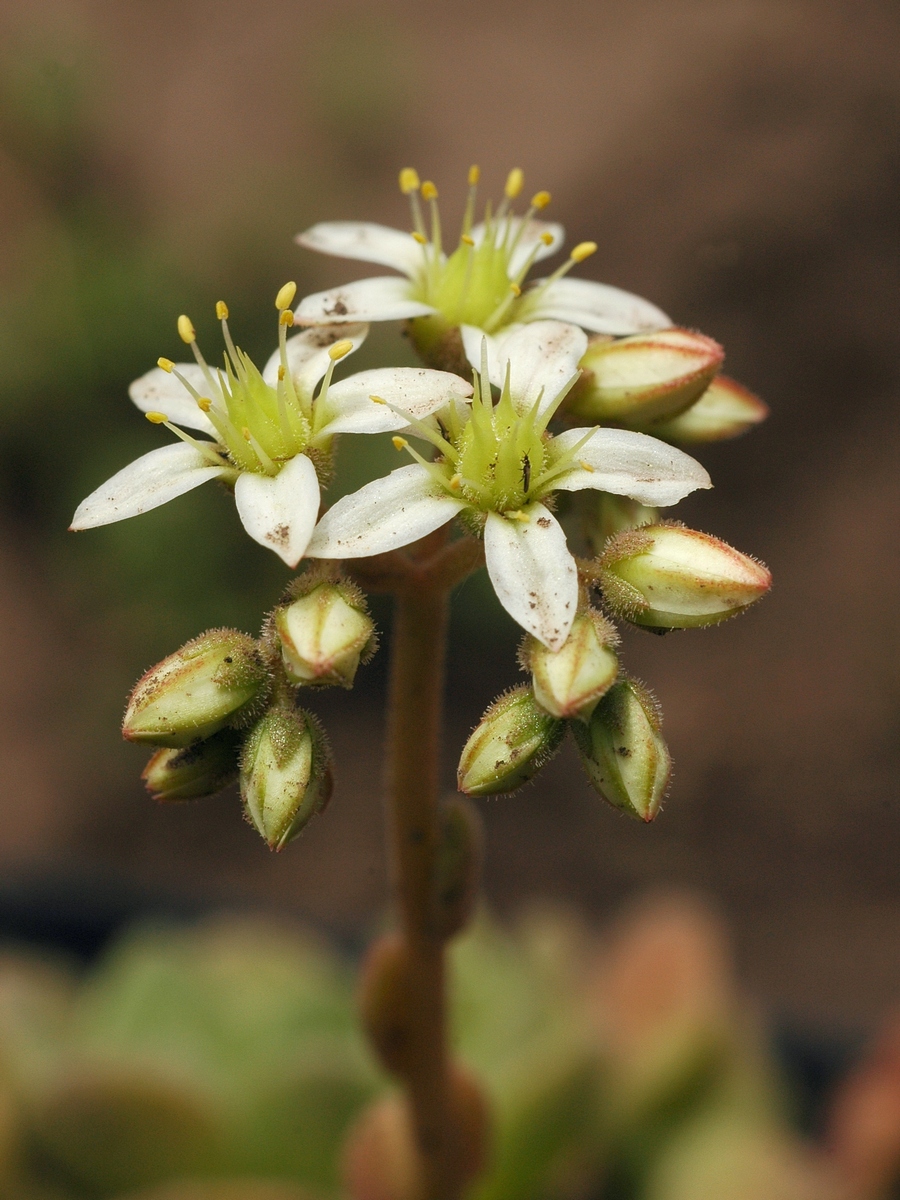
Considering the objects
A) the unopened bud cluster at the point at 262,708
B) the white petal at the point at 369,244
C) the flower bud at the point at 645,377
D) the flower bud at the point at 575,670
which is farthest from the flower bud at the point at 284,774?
the white petal at the point at 369,244

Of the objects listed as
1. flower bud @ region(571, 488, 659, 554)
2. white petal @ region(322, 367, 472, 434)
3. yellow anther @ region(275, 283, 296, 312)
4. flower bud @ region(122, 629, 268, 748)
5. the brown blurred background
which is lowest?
the brown blurred background

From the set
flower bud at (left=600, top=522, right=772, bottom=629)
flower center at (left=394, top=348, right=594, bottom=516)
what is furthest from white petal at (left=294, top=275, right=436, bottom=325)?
flower bud at (left=600, top=522, right=772, bottom=629)

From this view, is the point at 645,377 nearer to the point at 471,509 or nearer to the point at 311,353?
the point at 471,509

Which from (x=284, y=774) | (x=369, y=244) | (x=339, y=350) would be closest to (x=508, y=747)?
(x=284, y=774)

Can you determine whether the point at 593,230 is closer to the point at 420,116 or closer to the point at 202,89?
the point at 420,116

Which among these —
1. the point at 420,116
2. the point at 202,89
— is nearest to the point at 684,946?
the point at 420,116

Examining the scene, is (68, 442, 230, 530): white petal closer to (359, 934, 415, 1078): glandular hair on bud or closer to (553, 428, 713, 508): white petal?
(553, 428, 713, 508): white petal
